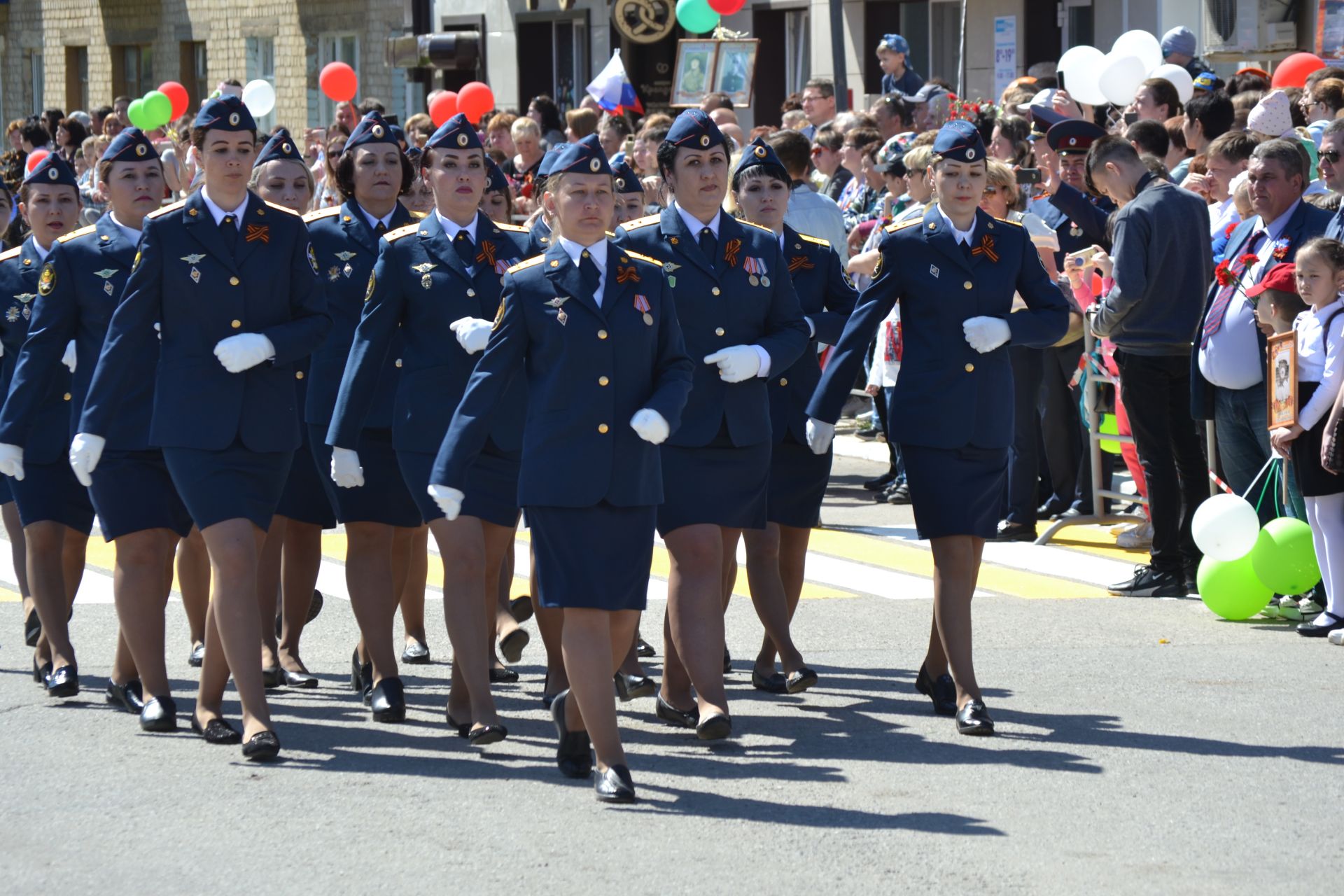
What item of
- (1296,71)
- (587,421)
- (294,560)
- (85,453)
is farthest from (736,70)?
(587,421)

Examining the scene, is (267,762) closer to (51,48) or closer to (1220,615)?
(1220,615)

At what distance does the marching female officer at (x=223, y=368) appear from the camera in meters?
7.12

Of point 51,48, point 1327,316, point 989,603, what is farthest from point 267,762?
point 51,48

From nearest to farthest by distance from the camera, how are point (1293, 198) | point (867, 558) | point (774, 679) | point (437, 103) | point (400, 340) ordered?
point (400, 340) → point (774, 679) → point (1293, 198) → point (867, 558) → point (437, 103)

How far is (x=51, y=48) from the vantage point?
45562 millimetres

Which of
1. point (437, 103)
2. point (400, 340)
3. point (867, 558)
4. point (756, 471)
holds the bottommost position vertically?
point (867, 558)

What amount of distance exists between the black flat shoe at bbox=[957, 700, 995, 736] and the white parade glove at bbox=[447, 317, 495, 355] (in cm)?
210

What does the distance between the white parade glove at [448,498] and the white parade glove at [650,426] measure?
23.6 inches

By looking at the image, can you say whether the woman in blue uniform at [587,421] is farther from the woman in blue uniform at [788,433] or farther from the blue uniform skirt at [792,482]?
the blue uniform skirt at [792,482]

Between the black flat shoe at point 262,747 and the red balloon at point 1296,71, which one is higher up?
the red balloon at point 1296,71

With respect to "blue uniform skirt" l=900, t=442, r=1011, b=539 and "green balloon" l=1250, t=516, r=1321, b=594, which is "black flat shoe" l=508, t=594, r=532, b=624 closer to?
"blue uniform skirt" l=900, t=442, r=1011, b=539

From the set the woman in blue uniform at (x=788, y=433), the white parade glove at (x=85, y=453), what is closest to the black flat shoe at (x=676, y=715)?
the woman in blue uniform at (x=788, y=433)

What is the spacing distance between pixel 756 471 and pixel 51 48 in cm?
4141

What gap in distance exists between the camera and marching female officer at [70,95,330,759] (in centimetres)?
712
